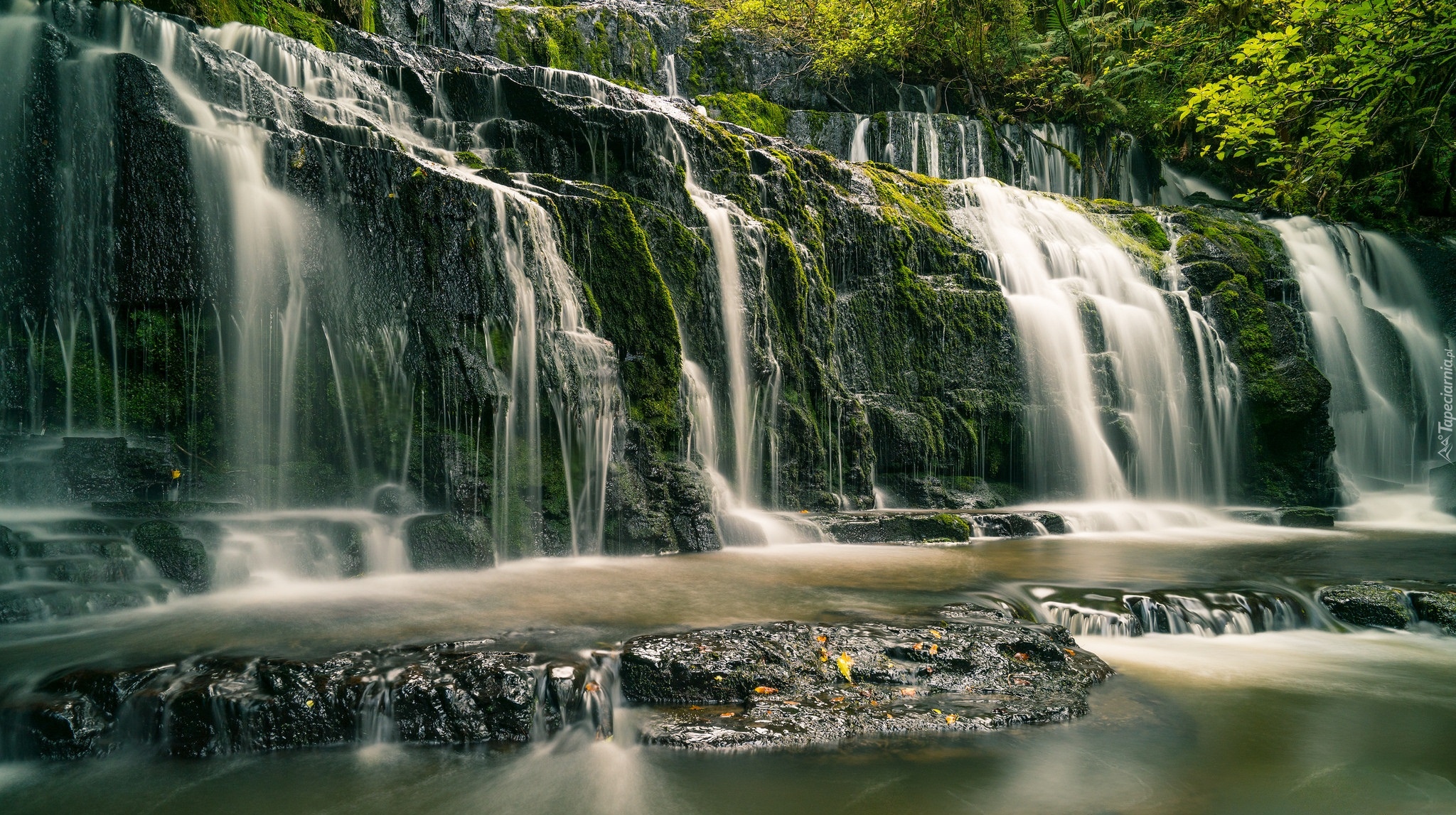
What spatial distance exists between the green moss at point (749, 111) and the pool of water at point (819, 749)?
12.4 meters

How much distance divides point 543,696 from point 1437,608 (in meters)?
6.49

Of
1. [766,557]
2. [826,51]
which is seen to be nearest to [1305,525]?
[766,557]

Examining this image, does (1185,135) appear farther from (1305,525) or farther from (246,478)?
(246,478)

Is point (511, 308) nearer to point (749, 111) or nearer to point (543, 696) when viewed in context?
point (543, 696)

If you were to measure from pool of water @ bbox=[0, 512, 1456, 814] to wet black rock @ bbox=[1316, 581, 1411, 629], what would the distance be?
0.44 ft

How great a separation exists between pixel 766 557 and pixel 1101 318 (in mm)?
8145

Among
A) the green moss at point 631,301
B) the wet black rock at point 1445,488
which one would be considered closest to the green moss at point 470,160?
the green moss at point 631,301

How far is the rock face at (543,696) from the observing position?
370 centimetres

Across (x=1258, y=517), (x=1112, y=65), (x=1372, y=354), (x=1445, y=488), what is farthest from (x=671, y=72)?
(x=1445, y=488)

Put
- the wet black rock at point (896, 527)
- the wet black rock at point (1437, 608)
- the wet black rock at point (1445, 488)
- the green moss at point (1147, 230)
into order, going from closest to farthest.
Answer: the wet black rock at point (1437, 608) → the wet black rock at point (896, 527) → the wet black rock at point (1445, 488) → the green moss at point (1147, 230)

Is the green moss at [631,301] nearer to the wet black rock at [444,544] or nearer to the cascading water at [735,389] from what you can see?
the cascading water at [735,389]

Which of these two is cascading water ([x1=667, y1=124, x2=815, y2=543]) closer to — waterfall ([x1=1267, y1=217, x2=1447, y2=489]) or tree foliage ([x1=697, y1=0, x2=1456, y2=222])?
tree foliage ([x1=697, y1=0, x2=1456, y2=222])

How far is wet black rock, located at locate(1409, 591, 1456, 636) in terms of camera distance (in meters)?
5.91

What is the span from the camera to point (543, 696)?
398 cm
